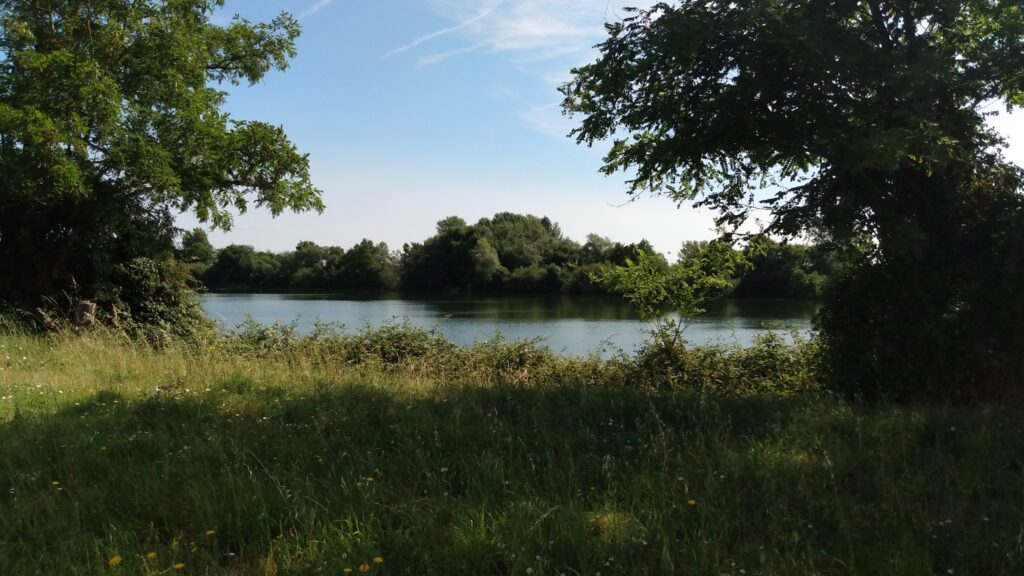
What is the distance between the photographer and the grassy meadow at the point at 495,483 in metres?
2.95

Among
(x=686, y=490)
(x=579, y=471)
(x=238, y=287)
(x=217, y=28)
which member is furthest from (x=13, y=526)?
(x=238, y=287)

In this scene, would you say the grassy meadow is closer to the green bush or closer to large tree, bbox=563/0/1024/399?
large tree, bbox=563/0/1024/399

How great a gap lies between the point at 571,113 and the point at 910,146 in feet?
15.1

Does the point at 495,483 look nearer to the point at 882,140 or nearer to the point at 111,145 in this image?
the point at 882,140

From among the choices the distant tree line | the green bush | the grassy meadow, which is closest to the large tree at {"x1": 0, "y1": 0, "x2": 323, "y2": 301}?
the green bush

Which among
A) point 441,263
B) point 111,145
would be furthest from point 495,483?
point 441,263

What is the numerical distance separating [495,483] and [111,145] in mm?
12350

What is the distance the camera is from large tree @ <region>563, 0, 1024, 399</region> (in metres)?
5.92

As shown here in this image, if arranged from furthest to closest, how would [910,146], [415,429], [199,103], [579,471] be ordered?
[199,103]
[910,146]
[415,429]
[579,471]

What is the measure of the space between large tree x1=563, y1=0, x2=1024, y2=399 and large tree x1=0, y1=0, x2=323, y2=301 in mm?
9629

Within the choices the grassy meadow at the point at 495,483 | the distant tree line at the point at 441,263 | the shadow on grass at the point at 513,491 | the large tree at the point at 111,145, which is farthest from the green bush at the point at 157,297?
the distant tree line at the point at 441,263

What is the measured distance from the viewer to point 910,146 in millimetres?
5617

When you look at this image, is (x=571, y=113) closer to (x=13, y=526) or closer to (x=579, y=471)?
(x=579, y=471)

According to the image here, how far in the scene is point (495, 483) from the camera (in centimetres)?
375
